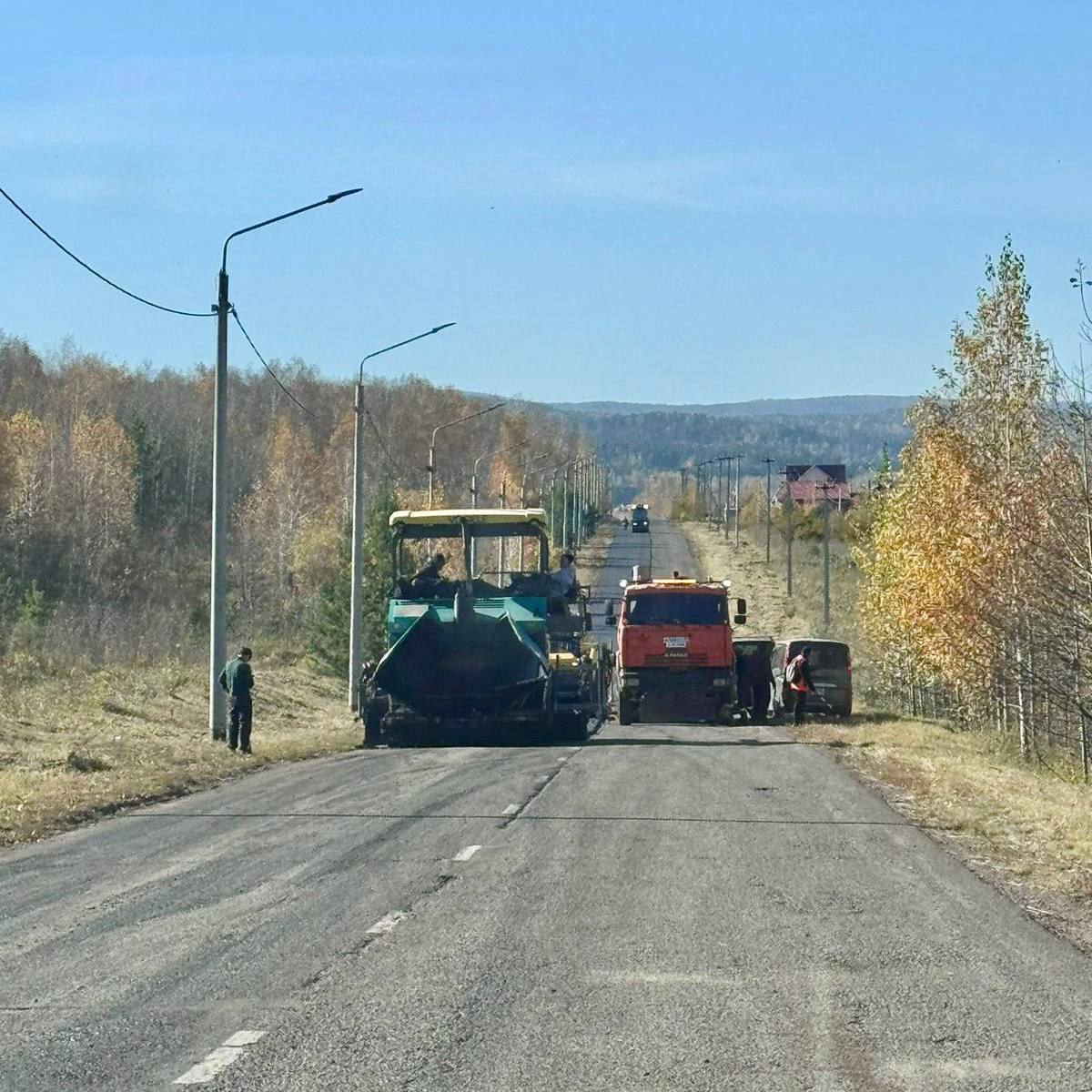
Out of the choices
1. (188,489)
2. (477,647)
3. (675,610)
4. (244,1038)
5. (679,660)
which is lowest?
(679,660)

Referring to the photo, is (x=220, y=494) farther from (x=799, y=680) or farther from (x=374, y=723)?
(x=799, y=680)

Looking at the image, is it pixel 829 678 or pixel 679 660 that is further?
pixel 829 678

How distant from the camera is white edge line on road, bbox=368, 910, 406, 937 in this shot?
934cm

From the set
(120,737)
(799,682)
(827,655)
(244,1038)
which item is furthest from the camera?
(827,655)

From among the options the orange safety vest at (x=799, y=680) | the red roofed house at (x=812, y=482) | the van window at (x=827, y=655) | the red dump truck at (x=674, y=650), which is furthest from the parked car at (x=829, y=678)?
the red roofed house at (x=812, y=482)

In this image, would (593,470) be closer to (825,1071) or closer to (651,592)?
(651,592)

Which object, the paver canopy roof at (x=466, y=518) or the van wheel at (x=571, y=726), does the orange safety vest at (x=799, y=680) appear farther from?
the paver canopy roof at (x=466, y=518)

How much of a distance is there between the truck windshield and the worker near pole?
10.5ft

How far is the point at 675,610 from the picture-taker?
33875 mm

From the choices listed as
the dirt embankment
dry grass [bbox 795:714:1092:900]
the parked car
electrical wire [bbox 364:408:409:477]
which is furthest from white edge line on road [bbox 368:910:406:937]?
the parked car

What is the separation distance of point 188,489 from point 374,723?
87.7 m

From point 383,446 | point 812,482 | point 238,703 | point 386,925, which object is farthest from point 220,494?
point 812,482

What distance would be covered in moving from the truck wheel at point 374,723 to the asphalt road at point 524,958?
9764 millimetres

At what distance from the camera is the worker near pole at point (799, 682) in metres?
36.1
